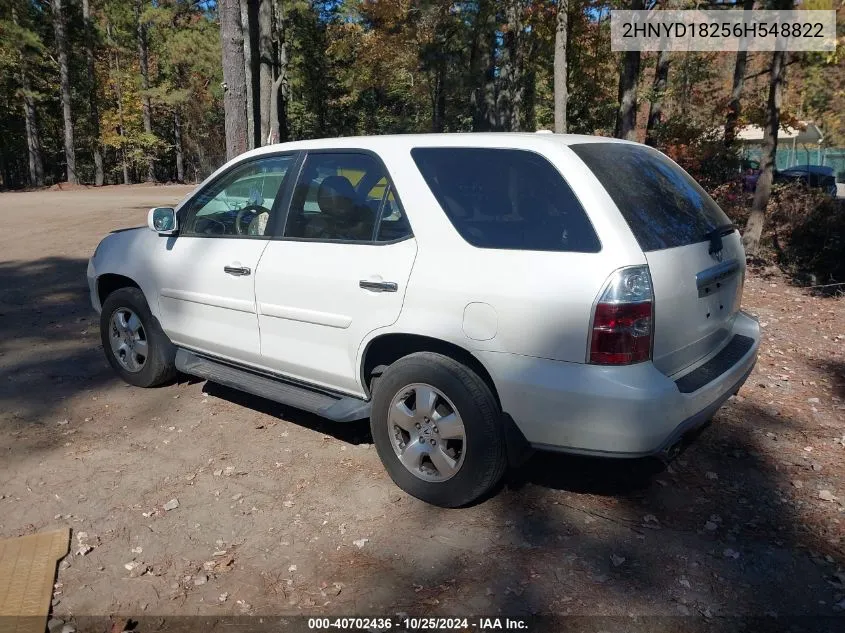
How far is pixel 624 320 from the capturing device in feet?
9.96

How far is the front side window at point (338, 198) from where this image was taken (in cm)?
393

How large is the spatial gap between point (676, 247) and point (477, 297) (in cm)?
98

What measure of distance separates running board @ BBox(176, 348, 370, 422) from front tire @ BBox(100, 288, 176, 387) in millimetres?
230

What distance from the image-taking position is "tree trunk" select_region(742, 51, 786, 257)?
9.58 metres

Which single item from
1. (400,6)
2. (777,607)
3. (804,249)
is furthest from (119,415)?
(400,6)

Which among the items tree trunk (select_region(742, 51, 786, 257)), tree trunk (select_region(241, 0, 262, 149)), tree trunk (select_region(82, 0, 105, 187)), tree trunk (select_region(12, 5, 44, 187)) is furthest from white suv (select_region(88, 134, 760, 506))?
tree trunk (select_region(82, 0, 105, 187))

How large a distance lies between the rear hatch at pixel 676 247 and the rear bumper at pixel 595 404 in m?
0.17

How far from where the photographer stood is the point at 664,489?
12.8 ft

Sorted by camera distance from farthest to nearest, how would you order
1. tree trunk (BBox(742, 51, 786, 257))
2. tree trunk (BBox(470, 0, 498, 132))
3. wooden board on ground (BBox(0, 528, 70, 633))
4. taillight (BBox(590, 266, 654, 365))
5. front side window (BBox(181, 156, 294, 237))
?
1. tree trunk (BBox(470, 0, 498, 132))
2. tree trunk (BBox(742, 51, 786, 257))
3. front side window (BBox(181, 156, 294, 237))
4. taillight (BBox(590, 266, 654, 365))
5. wooden board on ground (BBox(0, 528, 70, 633))

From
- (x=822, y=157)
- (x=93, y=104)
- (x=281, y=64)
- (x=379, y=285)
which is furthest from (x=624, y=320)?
(x=93, y=104)

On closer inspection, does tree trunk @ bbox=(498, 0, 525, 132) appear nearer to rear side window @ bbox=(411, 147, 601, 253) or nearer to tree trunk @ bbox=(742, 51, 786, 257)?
tree trunk @ bbox=(742, 51, 786, 257)

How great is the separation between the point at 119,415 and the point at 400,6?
89.6 feet

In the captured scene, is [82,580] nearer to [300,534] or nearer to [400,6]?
[300,534]

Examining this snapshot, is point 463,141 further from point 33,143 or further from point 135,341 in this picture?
point 33,143
